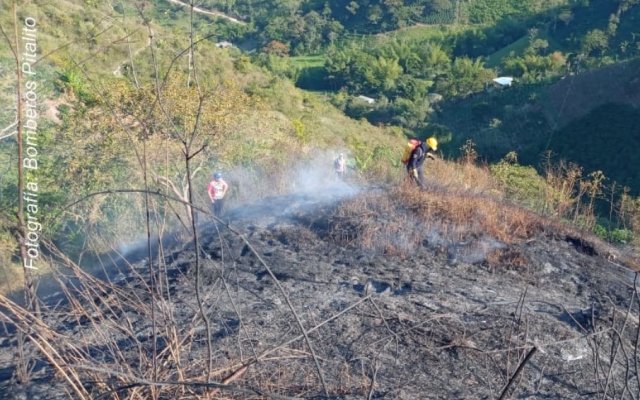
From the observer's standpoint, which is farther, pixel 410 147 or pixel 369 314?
pixel 410 147

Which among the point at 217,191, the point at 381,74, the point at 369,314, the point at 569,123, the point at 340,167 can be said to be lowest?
the point at 369,314

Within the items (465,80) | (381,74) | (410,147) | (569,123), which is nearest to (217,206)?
(410,147)

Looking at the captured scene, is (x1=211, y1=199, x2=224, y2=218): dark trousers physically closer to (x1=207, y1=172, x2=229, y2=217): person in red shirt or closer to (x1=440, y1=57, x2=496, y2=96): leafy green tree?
(x1=207, y1=172, x2=229, y2=217): person in red shirt

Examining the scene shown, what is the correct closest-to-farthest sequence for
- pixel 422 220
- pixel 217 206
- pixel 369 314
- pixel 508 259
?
1. pixel 369 314
2. pixel 508 259
3. pixel 422 220
4. pixel 217 206

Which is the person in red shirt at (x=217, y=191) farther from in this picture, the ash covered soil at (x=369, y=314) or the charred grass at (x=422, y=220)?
the charred grass at (x=422, y=220)

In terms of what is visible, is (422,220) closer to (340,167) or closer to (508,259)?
(508,259)

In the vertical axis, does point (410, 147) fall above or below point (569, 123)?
below

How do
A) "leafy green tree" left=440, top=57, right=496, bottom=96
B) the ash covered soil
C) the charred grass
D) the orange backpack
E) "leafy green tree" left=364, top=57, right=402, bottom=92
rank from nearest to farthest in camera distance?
the ash covered soil, the charred grass, the orange backpack, "leafy green tree" left=440, top=57, right=496, bottom=96, "leafy green tree" left=364, top=57, right=402, bottom=92

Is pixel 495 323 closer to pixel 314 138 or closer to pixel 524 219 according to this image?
pixel 524 219

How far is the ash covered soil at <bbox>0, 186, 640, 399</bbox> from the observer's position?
307 centimetres

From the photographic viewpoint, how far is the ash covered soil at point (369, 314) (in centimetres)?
307

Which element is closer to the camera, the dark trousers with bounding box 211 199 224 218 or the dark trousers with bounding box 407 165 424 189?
the dark trousers with bounding box 211 199 224 218

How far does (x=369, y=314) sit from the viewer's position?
3953 millimetres

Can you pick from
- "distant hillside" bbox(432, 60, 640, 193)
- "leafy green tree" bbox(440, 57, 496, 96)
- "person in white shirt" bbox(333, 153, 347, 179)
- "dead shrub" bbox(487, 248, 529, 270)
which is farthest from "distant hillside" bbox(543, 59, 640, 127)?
"dead shrub" bbox(487, 248, 529, 270)
